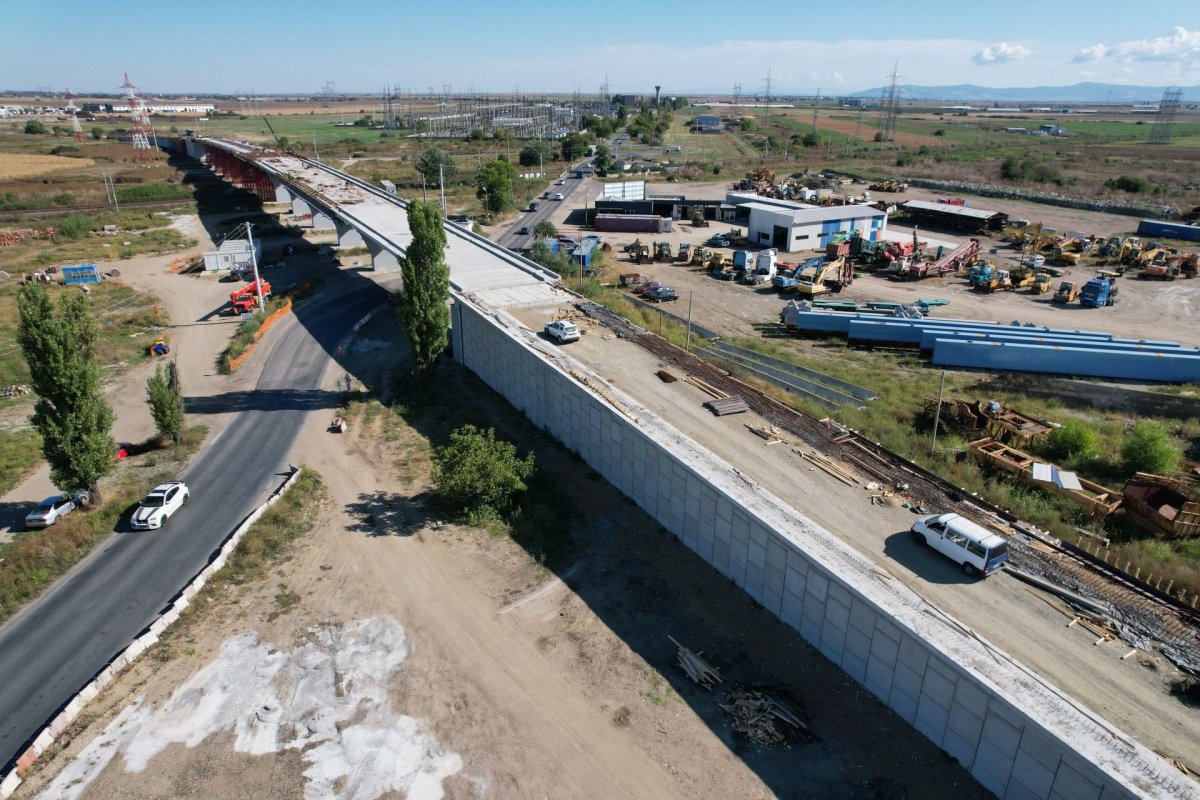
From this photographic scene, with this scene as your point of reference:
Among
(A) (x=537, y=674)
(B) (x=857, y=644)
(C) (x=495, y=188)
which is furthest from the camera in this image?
(C) (x=495, y=188)

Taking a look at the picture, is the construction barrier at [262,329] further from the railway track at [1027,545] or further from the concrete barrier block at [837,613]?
the concrete barrier block at [837,613]

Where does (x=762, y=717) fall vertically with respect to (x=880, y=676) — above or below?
below

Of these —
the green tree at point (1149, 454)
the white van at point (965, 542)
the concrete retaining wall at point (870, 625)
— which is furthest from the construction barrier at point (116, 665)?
the green tree at point (1149, 454)

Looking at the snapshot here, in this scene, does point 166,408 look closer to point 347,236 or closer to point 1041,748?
point 1041,748

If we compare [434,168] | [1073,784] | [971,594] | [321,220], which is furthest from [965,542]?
[434,168]

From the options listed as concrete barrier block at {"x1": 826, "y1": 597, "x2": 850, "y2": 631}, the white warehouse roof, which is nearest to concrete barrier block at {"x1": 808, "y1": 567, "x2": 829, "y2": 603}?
concrete barrier block at {"x1": 826, "y1": 597, "x2": 850, "y2": 631}

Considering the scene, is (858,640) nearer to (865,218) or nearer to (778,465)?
(778,465)
